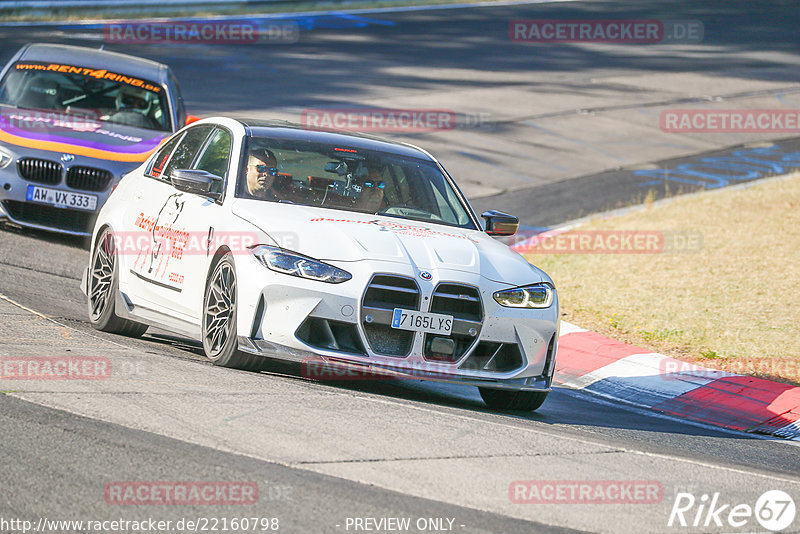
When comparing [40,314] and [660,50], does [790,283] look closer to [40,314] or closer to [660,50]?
[40,314]

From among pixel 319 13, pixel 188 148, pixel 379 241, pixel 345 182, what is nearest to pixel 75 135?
pixel 188 148

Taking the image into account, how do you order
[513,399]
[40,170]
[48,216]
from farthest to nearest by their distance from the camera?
[48,216]
[40,170]
[513,399]

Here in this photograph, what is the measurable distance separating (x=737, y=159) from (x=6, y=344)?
57.7 ft

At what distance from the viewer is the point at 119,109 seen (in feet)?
42.8

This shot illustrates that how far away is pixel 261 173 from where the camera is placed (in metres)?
7.72

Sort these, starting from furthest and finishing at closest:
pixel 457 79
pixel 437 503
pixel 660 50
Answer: pixel 660 50, pixel 457 79, pixel 437 503

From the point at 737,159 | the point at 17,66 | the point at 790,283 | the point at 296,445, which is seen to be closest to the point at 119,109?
A: the point at 17,66

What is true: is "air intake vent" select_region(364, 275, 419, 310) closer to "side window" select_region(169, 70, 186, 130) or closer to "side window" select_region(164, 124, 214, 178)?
"side window" select_region(164, 124, 214, 178)

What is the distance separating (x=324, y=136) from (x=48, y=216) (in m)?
4.50

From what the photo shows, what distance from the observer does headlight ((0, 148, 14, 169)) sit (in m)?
11.5

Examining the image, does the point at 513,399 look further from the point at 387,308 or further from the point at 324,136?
the point at 324,136

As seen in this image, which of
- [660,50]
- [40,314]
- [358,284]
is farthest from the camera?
[660,50]

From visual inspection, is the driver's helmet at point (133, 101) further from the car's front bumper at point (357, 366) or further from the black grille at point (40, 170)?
the car's front bumper at point (357, 366)

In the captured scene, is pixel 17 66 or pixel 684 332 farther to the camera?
pixel 17 66
